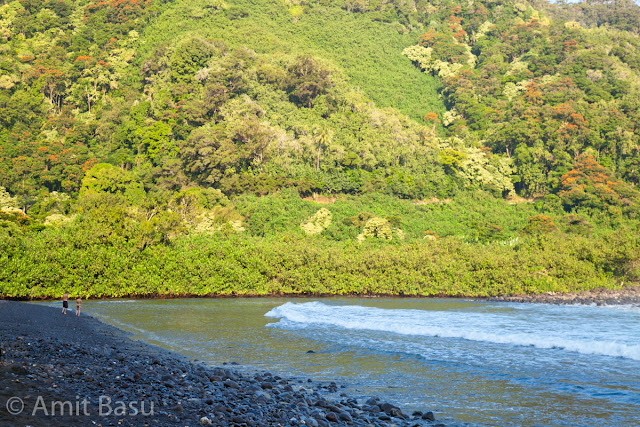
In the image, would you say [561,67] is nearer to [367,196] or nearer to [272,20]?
[367,196]

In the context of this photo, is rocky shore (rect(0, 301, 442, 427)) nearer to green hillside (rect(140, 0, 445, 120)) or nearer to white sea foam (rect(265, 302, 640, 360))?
white sea foam (rect(265, 302, 640, 360))

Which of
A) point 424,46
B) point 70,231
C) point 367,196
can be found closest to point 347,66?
point 424,46

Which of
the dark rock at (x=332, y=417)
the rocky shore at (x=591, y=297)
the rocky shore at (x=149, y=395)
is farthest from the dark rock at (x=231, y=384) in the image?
the rocky shore at (x=591, y=297)

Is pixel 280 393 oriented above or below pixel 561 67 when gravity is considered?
below

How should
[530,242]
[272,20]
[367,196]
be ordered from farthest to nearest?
[272,20] < [367,196] < [530,242]

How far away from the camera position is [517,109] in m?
70.1

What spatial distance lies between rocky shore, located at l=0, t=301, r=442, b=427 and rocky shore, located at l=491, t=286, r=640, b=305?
88.0 ft

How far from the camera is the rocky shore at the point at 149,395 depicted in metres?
5.35

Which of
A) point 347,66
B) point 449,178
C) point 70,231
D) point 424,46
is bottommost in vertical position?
point 70,231

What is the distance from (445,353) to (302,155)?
153ft

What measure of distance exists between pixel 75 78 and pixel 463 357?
79.8m

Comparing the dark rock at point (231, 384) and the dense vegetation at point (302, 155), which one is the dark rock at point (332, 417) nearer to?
the dark rock at point (231, 384)

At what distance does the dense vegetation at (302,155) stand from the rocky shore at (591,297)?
3.79ft

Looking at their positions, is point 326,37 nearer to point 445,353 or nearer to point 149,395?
point 445,353
